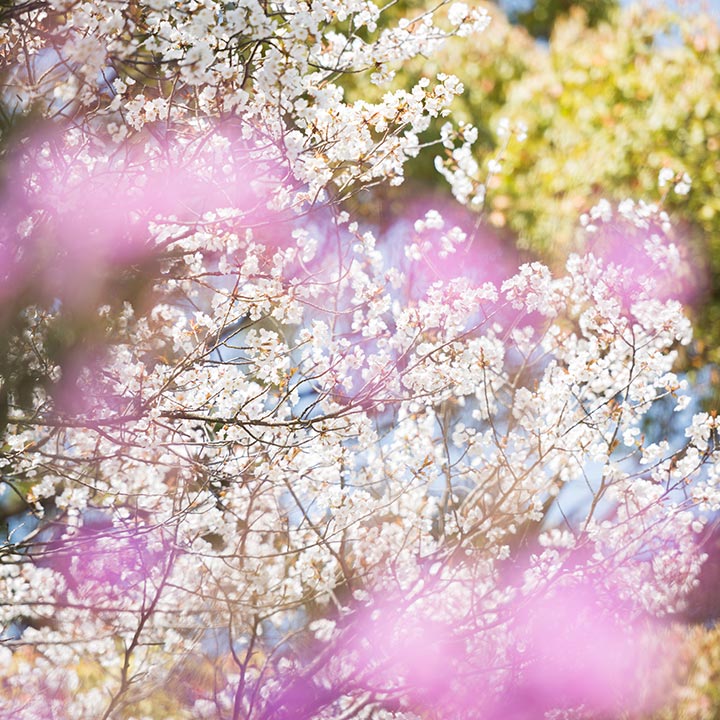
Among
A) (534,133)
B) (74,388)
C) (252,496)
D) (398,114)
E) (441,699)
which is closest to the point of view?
(74,388)

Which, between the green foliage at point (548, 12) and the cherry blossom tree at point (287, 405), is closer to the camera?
the cherry blossom tree at point (287, 405)

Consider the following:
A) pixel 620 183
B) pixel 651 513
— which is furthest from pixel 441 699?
pixel 620 183

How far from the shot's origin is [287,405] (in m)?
3.47

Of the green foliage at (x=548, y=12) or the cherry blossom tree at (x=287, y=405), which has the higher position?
the green foliage at (x=548, y=12)

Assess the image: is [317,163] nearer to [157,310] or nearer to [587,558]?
[157,310]

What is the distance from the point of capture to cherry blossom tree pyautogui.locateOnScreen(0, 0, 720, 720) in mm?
2213

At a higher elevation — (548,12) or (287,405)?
(548,12)

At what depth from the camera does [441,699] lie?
3613mm

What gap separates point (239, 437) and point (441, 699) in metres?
1.74

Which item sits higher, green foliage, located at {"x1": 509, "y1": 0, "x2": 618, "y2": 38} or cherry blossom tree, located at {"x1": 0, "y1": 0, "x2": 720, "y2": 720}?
green foliage, located at {"x1": 509, "y1": 0, "x2": 618, "y2": 38}

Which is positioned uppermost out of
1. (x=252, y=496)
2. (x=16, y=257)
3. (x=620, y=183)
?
(x=620, y=183)

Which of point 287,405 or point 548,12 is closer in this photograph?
point 287,405

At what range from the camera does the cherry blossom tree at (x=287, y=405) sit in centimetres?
221

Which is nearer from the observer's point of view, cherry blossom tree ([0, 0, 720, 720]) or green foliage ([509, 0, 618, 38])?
cherry blossom tree ([0, 0, 720, 720])
